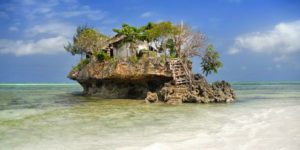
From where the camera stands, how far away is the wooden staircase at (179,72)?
21.3 metres

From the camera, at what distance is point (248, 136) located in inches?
340

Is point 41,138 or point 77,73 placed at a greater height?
point 77,73

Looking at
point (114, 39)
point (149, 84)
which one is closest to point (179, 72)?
point (149, 84)

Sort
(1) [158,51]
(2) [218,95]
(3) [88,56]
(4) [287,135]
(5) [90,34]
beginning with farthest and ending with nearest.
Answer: (3) [88,56] → (5) [90,34] → (1) [158,51] → (2) [218,95] → (4) [287,135]

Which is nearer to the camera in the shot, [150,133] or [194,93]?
[150,133]

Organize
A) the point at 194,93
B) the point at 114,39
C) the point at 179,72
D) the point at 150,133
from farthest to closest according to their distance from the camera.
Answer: the point at 114,39, the point at 179,72, the point at 194,93, the point at 150,133

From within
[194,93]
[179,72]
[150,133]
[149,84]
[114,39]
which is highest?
[114,39]

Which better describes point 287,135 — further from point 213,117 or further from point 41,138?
point 41,138

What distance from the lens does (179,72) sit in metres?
21.7

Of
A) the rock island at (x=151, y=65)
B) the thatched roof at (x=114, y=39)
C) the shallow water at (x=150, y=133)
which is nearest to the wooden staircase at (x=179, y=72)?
the rock island at (x=151, y=65)

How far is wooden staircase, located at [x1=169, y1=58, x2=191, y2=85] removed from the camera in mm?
21266

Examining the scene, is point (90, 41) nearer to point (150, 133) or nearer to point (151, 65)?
point (151, 65)

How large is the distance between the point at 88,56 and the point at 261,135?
23.8m

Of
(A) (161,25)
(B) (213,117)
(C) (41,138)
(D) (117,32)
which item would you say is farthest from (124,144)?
(D) (117,32)
